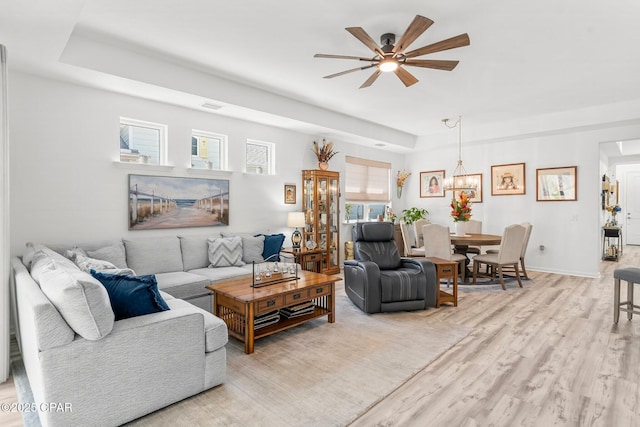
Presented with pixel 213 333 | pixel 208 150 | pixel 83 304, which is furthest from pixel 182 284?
pixel 208 150

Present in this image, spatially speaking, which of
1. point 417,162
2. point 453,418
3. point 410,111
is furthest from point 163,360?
point 417,162

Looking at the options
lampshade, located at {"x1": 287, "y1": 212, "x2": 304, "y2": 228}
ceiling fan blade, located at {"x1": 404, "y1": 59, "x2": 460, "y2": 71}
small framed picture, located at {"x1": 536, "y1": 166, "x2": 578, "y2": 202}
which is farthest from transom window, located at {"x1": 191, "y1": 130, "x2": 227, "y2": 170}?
small framed picture, located at {"x1": 536, "y1": 166, "x2": 578, "y2": 202}

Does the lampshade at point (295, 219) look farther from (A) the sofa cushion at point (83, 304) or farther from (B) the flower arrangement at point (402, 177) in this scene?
(A) the sofa cushion at point (83, 304)

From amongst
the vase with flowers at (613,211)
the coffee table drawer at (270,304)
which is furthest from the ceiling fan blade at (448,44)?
the vase with flowers at (613,211)

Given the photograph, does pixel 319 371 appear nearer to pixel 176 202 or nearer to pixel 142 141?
pixel 176 202

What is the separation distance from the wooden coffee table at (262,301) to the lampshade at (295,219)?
1923 mm

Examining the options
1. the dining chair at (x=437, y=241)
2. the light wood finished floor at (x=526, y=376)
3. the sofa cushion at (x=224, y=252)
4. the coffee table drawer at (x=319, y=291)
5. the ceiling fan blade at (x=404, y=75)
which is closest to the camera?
the light wood finished floor at (x=526, y=376)

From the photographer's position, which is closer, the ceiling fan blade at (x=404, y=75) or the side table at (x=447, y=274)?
the ceiling fan blade at (x=404, y=75)

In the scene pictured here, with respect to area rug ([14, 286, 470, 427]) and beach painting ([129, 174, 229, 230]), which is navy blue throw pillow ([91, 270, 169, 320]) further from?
beach painting ([129, 174, 229, 230])

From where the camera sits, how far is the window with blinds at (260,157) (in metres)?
5.55

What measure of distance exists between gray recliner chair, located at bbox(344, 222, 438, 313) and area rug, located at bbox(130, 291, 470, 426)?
183 millimetres

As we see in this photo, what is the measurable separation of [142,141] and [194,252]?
1572mm

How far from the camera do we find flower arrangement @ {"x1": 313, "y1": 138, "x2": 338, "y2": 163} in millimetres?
6324

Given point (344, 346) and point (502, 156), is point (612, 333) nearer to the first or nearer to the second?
point (344, 346)
